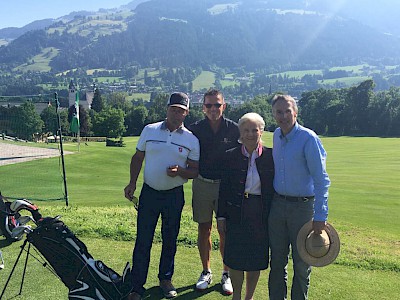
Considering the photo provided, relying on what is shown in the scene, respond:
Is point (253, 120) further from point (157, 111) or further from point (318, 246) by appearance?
point (157, 111)

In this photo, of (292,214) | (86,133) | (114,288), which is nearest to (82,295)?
(114,288)

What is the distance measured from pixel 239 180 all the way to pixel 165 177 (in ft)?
3.06

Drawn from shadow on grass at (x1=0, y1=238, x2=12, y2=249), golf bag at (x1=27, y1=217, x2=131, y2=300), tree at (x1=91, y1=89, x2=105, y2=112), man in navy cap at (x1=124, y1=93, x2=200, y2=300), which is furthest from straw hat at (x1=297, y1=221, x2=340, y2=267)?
tree at (x1=91, y1=89, x2=105, y2=112)

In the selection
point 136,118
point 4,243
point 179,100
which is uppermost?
point 179,100

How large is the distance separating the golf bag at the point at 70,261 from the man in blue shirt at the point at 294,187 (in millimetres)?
1802

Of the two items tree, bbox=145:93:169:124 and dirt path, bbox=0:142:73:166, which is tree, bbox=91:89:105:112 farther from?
dirt path, bbox=0:142:73:166

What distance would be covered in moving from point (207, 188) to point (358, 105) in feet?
252

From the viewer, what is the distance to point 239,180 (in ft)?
13.5

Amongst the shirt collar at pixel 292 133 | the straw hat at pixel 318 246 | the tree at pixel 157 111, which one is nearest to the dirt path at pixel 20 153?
the shirt collar at pixel 292 133

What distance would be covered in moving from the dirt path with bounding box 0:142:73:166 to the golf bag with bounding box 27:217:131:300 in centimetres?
1804

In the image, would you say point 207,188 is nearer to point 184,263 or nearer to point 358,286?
point 184,263

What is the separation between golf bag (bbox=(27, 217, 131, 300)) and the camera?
12.6ft

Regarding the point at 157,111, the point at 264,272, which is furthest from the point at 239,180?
the point at 157,111

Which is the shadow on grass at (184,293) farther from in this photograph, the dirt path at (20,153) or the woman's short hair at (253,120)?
the dirt path at (20,153)
